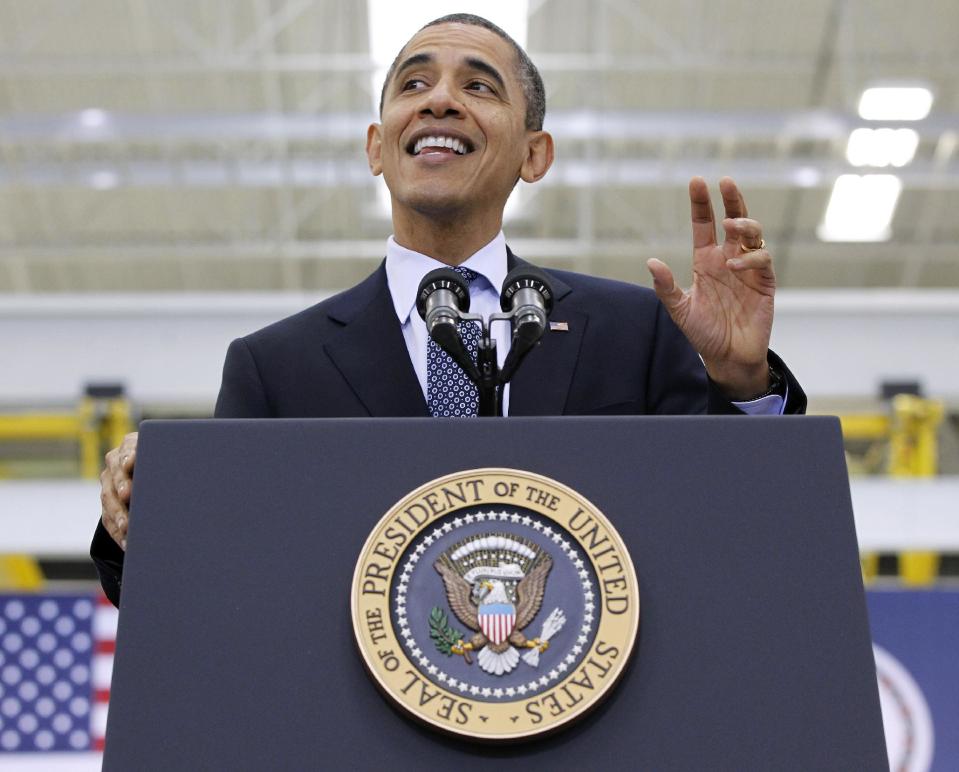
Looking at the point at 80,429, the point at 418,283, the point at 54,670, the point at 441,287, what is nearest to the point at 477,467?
the point at 441,287

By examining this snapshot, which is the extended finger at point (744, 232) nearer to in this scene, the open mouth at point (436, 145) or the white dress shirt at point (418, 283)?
the white dress shirt at point (418, 283)

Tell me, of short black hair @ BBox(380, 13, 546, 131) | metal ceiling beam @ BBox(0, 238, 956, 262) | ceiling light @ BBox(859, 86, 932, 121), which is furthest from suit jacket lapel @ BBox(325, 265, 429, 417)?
metal ceiling beam @ BBox(0, 238, 956, 262)

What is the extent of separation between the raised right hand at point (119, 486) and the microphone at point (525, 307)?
44cm

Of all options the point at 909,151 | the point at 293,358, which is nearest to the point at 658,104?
the point at 909,151

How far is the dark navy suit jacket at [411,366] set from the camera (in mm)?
1896

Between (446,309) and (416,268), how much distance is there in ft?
1.87

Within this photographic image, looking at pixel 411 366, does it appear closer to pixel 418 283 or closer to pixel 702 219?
pixel 418 283

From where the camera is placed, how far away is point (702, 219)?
180 centimetres

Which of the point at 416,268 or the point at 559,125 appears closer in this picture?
the point at 416,268

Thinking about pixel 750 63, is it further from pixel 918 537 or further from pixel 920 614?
pixel 920 614

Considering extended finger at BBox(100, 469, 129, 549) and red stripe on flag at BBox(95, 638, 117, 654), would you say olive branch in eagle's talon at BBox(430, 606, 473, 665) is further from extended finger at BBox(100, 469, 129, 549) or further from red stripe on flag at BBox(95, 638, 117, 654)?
red stripe on flag at BBox(95, 638, 117, 654)

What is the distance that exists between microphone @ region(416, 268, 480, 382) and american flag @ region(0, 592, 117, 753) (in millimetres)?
4339

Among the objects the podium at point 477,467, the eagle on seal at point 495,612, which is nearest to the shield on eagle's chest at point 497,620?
the eagle on seal at point 495,612

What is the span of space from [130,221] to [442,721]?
15239 mm
